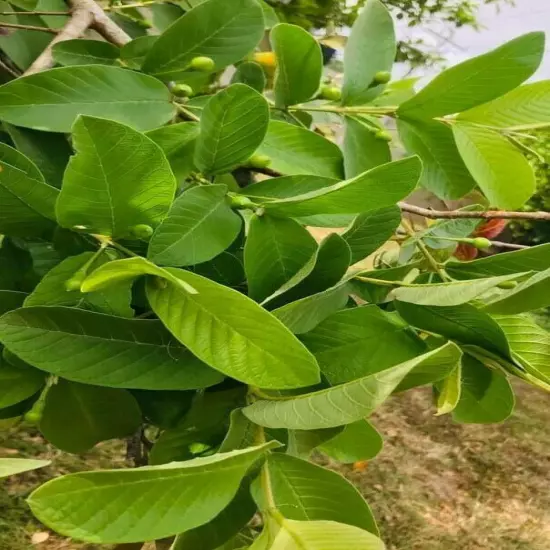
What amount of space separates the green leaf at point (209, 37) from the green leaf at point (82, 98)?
0.01 metres

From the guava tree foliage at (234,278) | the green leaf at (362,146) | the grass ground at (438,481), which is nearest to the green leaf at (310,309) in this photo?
the guava tree foliage at (234,278)

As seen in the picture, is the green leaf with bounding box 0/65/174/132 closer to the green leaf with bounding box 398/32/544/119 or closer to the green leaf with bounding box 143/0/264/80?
the green leaf with bounding box 143/0/264/80

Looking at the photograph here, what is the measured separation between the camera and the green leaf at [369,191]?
21cm

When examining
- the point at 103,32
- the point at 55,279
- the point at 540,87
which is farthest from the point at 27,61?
the point at 540,87

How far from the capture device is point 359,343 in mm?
247

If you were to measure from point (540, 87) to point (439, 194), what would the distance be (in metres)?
0.07

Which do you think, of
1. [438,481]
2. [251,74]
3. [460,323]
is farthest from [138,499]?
[438,481]

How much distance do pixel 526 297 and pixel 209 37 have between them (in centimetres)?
18

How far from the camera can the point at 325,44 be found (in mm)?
650

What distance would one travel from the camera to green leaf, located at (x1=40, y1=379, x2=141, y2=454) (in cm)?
27

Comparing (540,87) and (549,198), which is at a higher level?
(540,87)

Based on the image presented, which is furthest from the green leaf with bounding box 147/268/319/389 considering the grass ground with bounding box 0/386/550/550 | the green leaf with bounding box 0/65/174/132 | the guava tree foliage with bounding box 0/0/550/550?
the grass ground with bounding box 0/386/550/550

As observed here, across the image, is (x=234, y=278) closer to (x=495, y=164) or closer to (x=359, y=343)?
(x=359, y=343)

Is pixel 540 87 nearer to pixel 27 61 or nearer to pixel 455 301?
pixel 455 301
